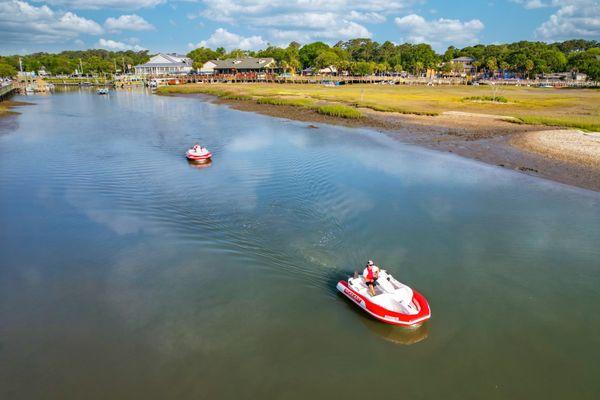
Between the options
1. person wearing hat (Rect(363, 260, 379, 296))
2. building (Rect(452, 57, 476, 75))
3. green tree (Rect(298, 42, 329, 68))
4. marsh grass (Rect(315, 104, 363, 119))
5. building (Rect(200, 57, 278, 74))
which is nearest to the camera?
person wearing hat (Rect(363, 260, 379, 296))

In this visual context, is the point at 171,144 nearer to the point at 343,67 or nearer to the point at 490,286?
the point at 490,286

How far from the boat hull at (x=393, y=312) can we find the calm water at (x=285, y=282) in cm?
47

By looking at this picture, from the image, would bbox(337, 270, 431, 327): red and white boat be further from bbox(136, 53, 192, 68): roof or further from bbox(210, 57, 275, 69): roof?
bbox(136, 53, 192, 68): roof

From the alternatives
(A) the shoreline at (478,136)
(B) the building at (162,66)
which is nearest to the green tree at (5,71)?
(B) the building at (162,66)

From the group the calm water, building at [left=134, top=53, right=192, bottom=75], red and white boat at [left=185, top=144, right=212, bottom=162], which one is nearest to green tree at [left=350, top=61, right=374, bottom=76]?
building at [left=134, top=53, right=192, bottom=75]

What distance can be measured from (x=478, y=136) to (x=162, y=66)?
5667 inches

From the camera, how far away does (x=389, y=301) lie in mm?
13219

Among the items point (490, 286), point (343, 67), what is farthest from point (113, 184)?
point (343, 67)

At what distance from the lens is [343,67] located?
156125 millimetres

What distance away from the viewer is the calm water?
36.6ft

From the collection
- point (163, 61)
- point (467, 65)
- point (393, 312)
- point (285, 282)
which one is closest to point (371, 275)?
point (393, 312)

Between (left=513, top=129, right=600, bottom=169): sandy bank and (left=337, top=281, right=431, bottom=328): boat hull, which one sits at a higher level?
(left=513, top=129, right=600, bottom=169): sandy bank

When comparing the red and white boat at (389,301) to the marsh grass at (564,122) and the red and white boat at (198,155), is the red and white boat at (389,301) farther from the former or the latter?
the marsh grass at (564,122)

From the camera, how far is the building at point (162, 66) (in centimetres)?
15812
